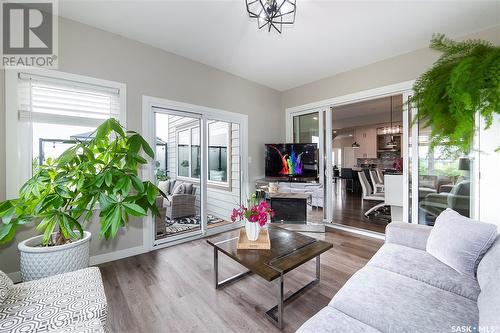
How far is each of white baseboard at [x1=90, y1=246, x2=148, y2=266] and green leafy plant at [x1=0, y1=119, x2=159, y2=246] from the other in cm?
62

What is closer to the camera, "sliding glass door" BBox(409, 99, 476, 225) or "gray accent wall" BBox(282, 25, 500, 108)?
"sliding glass door" BBox(409, 99, 476, 225)

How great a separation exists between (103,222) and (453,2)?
3942 mm

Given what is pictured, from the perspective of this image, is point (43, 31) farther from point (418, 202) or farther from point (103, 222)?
point (418, 202)

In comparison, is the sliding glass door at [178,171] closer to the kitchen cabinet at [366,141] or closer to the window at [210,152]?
the window at [210,152]

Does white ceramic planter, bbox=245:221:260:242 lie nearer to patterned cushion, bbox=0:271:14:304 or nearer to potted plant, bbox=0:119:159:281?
potted plant, bbox=0:119:159:281

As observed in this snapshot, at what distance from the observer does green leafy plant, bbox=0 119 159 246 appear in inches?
65.5

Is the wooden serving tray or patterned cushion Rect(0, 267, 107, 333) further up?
the wooden serving tray

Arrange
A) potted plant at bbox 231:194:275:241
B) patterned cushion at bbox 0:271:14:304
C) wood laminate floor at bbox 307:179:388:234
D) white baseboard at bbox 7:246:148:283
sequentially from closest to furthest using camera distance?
1. patterned cushion at bbox 0:271:14:304
2. potted plant at bbox 231:194:275:241
3. white baseboard at bbox 7:246:148:283
4. wood laminate floor at bbox 307:179:388:234

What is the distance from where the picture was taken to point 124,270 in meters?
2.39

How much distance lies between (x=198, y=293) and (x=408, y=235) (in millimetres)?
1973

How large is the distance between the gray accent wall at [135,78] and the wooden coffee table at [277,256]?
151 centimetres

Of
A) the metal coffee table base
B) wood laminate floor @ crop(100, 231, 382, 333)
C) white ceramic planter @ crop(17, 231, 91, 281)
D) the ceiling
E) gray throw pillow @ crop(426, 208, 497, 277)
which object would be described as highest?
the ceiling

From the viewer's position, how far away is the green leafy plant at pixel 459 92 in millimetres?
1558

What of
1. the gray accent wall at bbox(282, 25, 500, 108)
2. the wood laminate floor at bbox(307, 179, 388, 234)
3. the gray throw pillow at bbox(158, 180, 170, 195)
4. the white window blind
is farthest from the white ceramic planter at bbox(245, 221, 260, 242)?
the gray accent wall at bbox(282, 25, 500, 108)
